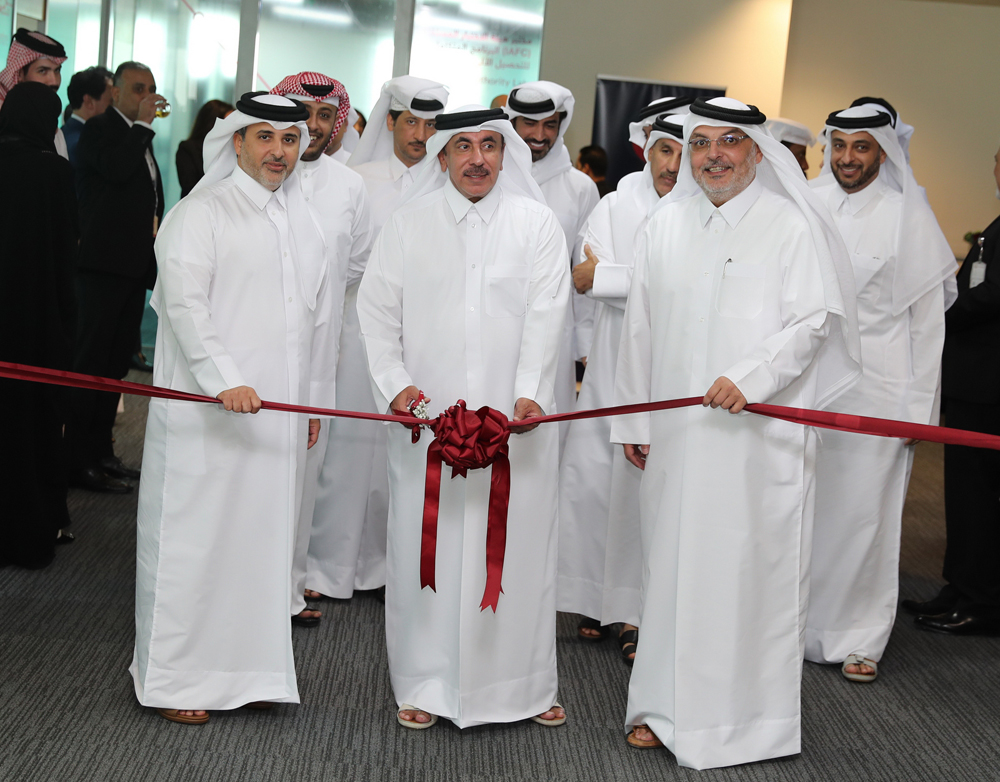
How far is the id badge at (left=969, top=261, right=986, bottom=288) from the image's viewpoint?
4.19 metres

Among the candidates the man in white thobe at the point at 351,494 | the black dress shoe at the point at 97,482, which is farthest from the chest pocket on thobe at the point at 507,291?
the black dress shoe at the point at 97,482

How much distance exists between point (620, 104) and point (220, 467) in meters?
6.93

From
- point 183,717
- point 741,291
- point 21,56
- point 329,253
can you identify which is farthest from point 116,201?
point 741,291

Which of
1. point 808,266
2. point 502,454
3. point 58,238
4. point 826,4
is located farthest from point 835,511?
point 826,4

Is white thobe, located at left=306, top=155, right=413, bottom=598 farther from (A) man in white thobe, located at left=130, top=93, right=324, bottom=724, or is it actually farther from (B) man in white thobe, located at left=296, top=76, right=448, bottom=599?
(A) man in white thobe, located at left=130, top=93, right=324, bottom=724

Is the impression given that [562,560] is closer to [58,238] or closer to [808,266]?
[808,266]

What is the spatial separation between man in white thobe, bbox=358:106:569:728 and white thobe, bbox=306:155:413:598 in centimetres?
90

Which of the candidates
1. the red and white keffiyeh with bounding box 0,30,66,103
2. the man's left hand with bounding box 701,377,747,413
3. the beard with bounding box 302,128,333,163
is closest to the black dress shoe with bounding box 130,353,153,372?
the red and white keffiyeh with bounding box 0,30,66,103

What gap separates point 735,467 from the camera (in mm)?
2898

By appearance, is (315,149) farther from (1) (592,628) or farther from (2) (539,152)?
(1) (592,628)

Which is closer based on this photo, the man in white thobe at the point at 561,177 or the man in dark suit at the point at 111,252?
the man in white thobe at the point at 561,177

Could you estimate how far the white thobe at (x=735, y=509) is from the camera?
2896mm

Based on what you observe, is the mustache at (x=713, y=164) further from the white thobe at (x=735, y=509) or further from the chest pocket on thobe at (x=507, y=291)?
the chest pocket on thobe at (x=507, y=291)

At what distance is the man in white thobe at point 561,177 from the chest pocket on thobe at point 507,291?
0.99m
